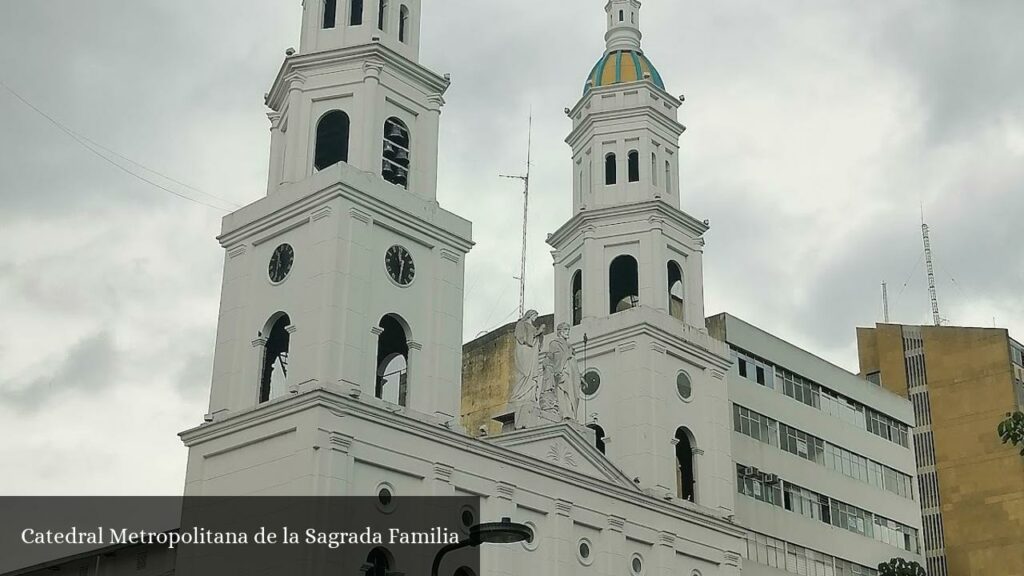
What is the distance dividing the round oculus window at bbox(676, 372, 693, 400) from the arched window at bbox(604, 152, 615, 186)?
788cm

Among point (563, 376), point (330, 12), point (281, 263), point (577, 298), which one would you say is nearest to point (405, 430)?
point (281, 263)

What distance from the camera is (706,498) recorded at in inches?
1914

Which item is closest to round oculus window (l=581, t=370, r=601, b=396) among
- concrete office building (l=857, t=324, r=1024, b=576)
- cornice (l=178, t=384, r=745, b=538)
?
cornice (l=178, t=384, r=745, b=538)

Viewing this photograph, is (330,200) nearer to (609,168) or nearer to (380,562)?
(380,562)

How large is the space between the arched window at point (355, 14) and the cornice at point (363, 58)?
62.5 inches

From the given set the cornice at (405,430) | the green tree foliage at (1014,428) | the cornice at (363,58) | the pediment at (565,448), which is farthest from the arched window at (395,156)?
the green tree foliage at (1014,428)

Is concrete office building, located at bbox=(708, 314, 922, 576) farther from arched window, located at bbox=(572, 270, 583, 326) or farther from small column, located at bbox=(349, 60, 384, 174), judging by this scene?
small column, located at bbox=(349, 60, 384, 174)

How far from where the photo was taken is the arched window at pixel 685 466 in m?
48.9

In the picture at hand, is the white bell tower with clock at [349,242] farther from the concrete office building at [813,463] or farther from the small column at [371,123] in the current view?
the concrete office building at [813,463]

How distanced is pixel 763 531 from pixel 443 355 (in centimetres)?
2185

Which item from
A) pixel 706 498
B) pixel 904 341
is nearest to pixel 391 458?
pixel 706 498

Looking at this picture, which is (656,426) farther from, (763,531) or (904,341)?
(904,341)

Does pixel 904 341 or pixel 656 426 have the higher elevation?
pixel 904 341

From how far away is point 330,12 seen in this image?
44938mm
